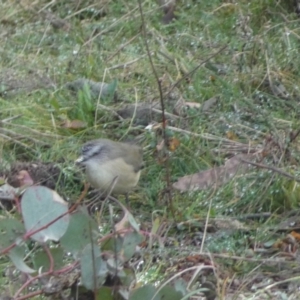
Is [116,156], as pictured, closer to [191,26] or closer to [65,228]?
[65,228]

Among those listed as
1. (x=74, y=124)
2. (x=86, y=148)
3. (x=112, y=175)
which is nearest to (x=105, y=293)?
(x=112, y=175)

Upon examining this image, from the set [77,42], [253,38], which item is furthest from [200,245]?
[77,42]

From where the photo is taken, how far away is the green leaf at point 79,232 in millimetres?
3141

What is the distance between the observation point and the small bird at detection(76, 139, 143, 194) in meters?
4.92

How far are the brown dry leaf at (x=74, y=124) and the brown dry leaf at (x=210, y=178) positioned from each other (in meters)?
0.91

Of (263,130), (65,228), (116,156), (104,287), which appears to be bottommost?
(263,130)

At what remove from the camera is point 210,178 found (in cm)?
518

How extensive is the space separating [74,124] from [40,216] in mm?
2733

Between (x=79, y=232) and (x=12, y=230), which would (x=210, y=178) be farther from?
(x=12, y=230)

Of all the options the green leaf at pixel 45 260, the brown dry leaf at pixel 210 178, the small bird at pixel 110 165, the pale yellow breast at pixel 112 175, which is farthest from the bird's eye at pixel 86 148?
the green leaf at pixel 45 260

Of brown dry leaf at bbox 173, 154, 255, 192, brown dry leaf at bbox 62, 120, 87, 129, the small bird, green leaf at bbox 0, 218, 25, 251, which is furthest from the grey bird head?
green leaf at bbox 0, 218, 25, 251

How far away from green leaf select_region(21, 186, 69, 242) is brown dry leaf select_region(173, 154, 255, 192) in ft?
6.69

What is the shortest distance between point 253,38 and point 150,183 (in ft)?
6.20

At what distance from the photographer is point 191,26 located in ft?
24.1
